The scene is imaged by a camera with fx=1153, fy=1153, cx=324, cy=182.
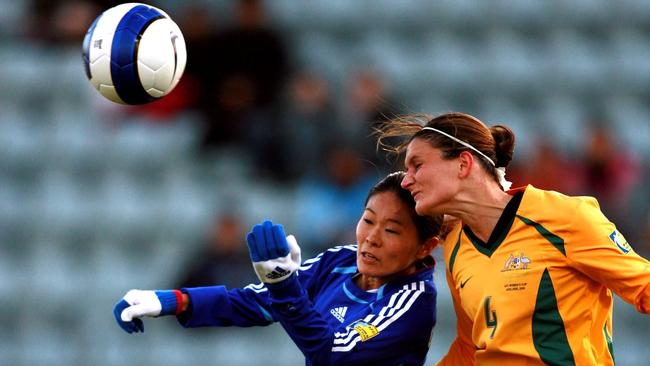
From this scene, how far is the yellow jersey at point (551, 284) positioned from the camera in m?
3.93

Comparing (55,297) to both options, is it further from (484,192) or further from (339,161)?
(484,192)

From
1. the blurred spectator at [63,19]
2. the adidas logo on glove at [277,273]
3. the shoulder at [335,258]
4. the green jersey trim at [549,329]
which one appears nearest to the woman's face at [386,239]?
the shoulder at [335,258]

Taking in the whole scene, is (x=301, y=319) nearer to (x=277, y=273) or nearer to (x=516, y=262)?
(x=277, y=273)

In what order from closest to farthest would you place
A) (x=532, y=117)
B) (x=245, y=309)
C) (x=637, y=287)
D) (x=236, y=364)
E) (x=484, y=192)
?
1. (x=637, y=287)
2. (x=484, y=192)
3. (x=245, y=309)
4. (x=236, y=364)
5. (x=532, y=117)

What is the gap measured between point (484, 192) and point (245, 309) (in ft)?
3.54

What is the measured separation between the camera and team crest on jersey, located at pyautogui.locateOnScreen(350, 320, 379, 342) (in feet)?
13.8

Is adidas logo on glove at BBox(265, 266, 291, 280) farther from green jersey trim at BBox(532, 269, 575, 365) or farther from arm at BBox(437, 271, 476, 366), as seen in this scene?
green jersey trim at BBox(532, 269, 575, 365)

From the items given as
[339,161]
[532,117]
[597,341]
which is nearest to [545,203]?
[597,341]

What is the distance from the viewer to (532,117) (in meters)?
9.91

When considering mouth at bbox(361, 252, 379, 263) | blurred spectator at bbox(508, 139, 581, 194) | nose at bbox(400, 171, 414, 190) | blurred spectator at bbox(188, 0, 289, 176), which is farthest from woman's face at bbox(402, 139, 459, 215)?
blurred spectator at bbox(188, 0, 289, 176)

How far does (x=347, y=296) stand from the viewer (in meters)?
4.49

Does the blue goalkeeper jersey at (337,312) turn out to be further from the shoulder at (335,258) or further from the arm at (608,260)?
the arm at (608,260)

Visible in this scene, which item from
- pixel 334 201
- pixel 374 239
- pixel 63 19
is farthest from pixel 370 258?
pixel 63 19

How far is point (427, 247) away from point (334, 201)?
4.14 metres
